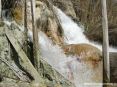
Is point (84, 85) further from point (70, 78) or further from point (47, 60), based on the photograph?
point (47, 60)

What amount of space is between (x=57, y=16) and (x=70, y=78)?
302 cm

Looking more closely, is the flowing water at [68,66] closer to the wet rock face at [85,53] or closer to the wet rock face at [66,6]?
the wet rock face at [85,53]

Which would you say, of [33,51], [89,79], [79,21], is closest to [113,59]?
[89,79]

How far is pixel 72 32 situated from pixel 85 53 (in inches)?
100

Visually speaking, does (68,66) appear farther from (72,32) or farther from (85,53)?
(72,32)

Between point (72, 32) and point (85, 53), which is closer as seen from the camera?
point (85, 53)

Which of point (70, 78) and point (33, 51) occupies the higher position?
point (33, 51)

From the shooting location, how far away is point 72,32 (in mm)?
12219

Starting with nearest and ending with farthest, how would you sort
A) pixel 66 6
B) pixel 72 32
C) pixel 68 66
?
pixel 68 66 → pixel 72 32 → pixel 66 6

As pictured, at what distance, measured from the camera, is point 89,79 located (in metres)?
9.40

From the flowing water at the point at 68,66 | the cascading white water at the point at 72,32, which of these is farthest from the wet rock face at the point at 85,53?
the cascading white water at the point at 72,32

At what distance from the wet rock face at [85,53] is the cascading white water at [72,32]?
1410mm

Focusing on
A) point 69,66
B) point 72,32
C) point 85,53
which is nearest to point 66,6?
point 72,32

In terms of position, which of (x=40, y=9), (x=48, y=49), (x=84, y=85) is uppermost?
(x=40, y=9)
